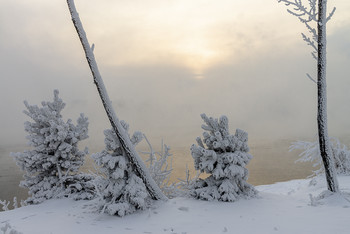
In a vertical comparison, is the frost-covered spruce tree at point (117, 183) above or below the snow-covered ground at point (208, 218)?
above

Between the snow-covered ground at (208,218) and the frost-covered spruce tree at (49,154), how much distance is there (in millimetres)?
1997

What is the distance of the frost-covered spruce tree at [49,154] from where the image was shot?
11594 mm

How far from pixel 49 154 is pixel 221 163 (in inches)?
271

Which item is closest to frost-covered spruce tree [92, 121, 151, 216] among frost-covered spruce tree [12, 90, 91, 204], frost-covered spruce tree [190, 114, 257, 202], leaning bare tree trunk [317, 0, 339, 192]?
frost-covered spruce tree [190, 114, 257, 202]

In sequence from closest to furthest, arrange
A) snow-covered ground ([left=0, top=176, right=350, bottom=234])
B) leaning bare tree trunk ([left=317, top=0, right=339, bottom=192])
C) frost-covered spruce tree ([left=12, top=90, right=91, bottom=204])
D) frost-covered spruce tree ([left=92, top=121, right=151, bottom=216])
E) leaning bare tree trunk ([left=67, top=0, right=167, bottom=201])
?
snow-covered ground ([left=0, top=176, right=350, bottom=234]) < frost-covered spruce tree ([left=92, top=121, right=151, bottom=216]) < leaning bare tree trunk ([left=67, top=0, right=167, bottom=201]) < leaning bare tree trunk ([left=317, top=0, right=339, bottom=192]) < frost-covered spruce tree ([left=12, top=90, right=91, bottom=204])

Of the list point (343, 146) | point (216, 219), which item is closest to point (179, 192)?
point (216, 219)

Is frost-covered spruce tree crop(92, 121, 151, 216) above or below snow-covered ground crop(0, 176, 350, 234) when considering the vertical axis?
above

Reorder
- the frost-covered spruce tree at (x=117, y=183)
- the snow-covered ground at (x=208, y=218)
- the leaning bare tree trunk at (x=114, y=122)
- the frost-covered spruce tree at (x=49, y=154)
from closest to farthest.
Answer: the snow-covered ground at (x=208, y=218), the frost-covered spruce tree at (x=117, y=183), the leaning bare tree trunk at (x=114, y=122), the frost-covered spruce tree at (x=49, y=154)

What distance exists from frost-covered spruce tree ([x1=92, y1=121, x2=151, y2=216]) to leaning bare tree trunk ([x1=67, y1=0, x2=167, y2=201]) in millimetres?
197

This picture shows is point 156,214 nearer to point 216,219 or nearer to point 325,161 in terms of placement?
point 216,219

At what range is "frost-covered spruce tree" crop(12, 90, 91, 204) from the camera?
1159cm

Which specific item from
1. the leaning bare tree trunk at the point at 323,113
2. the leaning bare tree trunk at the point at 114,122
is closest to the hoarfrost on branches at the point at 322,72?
the leaning bare tree trunk at the point at 323,113

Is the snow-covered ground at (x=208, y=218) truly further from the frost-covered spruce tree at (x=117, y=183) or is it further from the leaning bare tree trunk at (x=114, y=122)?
the leaning bare tree trunk at (x=114, y=122)

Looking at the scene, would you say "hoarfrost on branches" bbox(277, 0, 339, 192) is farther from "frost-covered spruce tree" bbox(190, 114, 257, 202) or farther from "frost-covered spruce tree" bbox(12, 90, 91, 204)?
"frost-covered spruce tree" bbox(12, 90, 91, 204)
